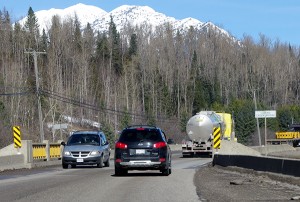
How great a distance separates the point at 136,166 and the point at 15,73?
75453 mm

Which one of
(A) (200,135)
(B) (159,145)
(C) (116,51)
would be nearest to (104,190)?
(B) (159,145)

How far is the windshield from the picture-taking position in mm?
34438

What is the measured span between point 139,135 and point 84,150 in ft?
27.7

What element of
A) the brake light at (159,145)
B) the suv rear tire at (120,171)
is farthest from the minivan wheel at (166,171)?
the suv rear tire at (120,171)

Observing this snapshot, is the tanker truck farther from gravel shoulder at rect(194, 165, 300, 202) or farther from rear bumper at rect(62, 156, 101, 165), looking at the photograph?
gravel shoulder at rect(194, 165, 300, 202)

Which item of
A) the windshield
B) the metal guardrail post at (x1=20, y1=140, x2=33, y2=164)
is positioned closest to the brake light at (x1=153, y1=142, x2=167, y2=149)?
the windshield

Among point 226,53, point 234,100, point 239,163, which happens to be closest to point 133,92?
point 234,100

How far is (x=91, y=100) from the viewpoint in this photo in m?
115

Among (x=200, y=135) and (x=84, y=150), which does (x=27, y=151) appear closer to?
(x=84, y=150)

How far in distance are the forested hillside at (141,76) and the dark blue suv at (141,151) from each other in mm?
59614

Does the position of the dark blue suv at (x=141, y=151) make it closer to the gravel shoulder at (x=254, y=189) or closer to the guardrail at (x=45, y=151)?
the gravel shoulder at (x=254, y=189)

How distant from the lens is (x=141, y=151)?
990 inches

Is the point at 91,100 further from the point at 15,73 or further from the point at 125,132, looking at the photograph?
the point at 125,132

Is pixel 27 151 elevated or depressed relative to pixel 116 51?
depressed
